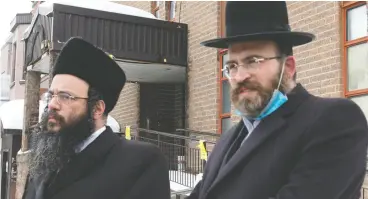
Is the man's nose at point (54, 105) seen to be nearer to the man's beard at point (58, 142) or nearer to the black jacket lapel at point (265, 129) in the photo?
the man's beard at point (58, 142)

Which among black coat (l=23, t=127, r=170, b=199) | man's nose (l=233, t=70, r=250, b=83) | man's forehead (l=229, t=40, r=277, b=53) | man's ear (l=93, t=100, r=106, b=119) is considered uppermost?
man's forehead (l=229, t=40, r=277, b=53)

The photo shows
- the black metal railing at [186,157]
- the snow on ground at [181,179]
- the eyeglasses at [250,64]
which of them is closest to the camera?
the eyeglasses at [250,64]

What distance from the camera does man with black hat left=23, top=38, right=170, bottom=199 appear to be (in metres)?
2.85

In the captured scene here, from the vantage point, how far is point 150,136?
1310 centimetres

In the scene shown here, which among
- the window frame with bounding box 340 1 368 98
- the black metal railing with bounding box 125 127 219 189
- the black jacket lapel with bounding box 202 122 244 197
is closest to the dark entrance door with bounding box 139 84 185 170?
the black metal railing with bounding box 125 127 219 189

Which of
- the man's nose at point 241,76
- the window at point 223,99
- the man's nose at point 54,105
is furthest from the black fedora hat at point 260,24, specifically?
the window at point 223,99

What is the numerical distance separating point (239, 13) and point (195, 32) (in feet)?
28.6

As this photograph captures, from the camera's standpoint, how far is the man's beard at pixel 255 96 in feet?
6.86

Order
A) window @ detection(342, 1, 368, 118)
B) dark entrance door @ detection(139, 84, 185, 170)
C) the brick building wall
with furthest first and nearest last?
dark entrance door @ detection(139, 84, 185, 170) < the brick building wall < window @ detection(342, 1, 368, 118)

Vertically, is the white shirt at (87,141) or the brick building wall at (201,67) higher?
the brick building wall at (201,67)

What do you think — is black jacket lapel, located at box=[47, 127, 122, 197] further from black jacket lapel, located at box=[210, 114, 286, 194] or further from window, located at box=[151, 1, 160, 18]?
window, located at box=[151, 1, 160, 18]

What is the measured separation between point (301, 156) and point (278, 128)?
19 cm

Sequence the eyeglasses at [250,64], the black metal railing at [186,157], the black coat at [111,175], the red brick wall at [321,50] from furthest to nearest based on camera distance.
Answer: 1. the black metal railing at [186,157]
2. the red brick wall at [321,50]
3. the black coat at [111,175]
4. the eyeglasses at [250,64]

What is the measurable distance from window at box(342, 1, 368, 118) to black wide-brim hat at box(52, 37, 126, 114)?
14.6 ft
